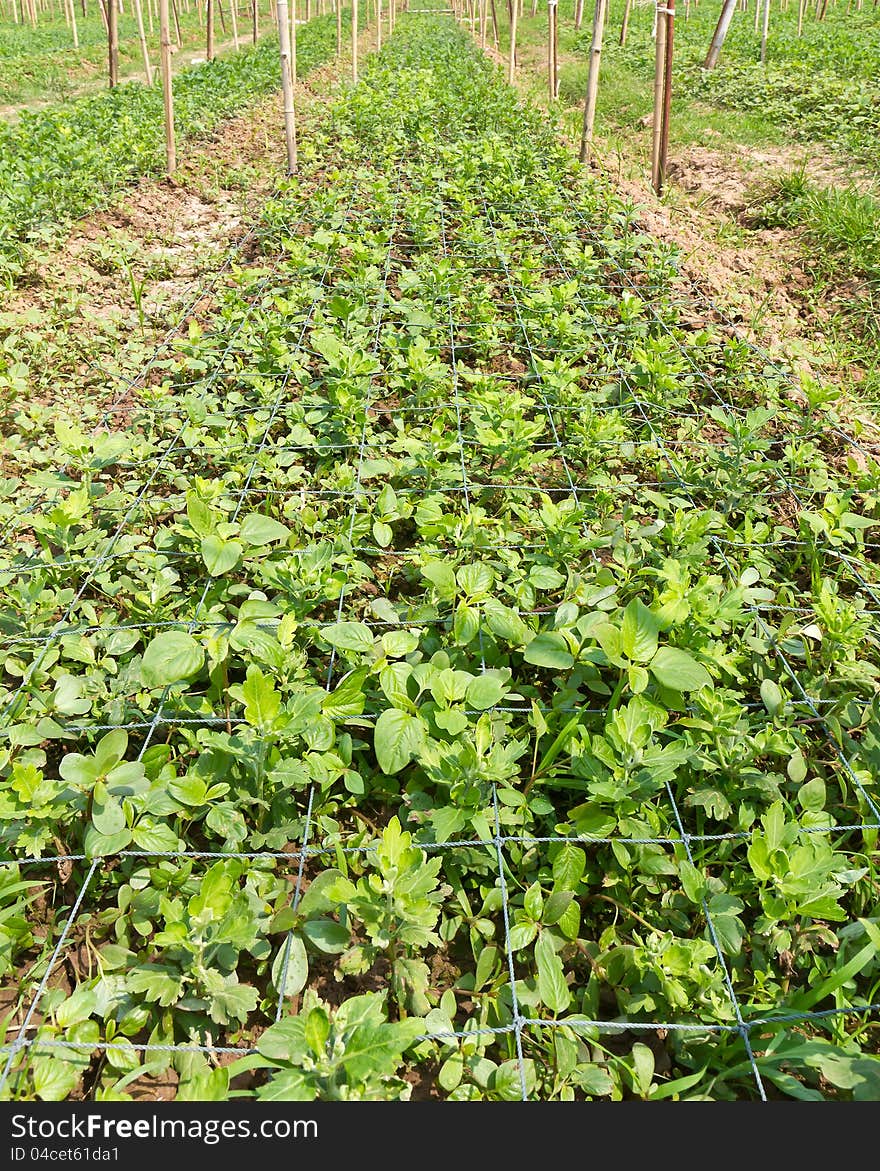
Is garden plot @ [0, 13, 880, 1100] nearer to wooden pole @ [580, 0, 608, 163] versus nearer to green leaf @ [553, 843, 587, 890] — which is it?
green leaf @ [553, 843, 587, 890]

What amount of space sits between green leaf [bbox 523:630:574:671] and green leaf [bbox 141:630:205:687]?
0.85 meters

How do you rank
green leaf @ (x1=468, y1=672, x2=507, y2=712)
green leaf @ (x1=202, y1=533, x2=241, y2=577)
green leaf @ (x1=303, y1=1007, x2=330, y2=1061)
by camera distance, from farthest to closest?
1. green leaf @ (x1=202, y1=533, x2=241, y2=577)
2. green leaf @ (x1=468, y1=672, x2=507, y2=712)
3. green leaf @ (x1=303, y1=1007, x2=330, y2=1061)

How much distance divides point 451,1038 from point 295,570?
4.29 feet

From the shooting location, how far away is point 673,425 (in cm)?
352

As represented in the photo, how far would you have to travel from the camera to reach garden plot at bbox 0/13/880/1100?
152 cm

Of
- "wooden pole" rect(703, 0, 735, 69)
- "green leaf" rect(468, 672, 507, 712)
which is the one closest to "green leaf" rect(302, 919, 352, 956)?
"green leaf" rect(468, 672, 507, 712)

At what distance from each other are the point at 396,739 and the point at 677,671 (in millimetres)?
696

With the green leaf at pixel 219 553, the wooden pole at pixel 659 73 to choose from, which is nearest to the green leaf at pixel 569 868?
the green leaf at pixel 219 553

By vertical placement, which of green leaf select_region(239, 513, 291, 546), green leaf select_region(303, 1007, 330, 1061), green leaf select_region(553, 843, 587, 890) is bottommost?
green leaf select_region(553, 843, 587, 890)

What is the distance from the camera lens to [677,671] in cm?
191

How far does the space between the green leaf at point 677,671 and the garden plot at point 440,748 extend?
1cm

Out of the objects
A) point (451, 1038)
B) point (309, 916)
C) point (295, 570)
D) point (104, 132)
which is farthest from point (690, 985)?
point (104, 132)

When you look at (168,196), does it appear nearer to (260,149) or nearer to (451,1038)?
(260,149)

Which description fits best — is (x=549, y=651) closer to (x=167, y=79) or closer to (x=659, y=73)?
(x=659, y=73)
